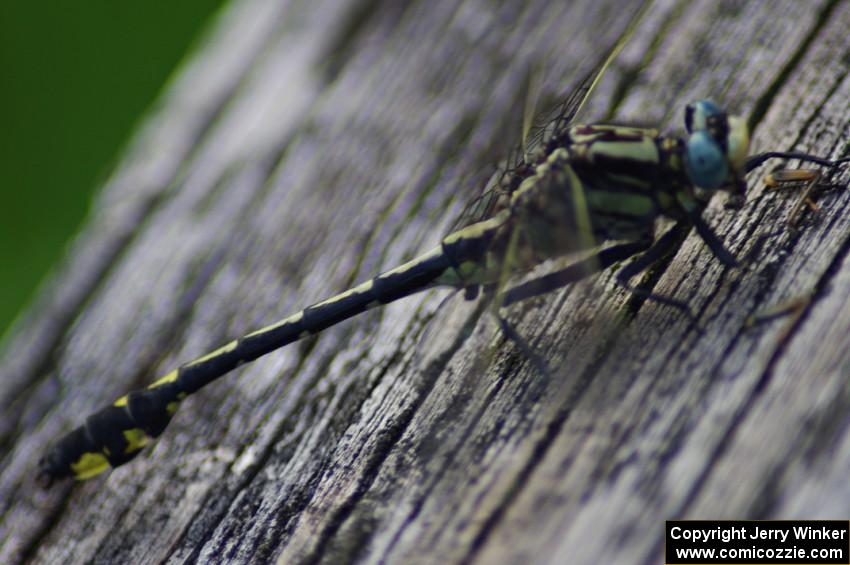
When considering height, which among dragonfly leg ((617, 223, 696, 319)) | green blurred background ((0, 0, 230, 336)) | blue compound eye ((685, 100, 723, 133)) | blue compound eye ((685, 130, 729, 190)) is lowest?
dragonfly leg ((617, 223, 696, 319))

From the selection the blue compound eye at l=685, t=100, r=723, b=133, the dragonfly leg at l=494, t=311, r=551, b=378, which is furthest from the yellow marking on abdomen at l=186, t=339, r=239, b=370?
the blue compound eye at l=685, t=100, r=723, b=133

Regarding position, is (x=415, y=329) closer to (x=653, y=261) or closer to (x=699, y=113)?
(x=653, y=261)

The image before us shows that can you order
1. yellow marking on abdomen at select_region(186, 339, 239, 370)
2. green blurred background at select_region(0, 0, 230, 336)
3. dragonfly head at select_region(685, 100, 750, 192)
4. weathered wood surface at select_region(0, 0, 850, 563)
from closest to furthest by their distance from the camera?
weathered wood surface at select_region(0, 0, 850, 563) < dragonfly head at select_region(685, 100, 750, 192) < yellow marking on abdomen at select_region(186, 339, 239, 370) < green blurred background at select_region(0, 0, 230, 336)

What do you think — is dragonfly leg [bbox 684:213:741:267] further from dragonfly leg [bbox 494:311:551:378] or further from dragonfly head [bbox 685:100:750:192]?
dragonfly leg [bbox 494:311:551:378]

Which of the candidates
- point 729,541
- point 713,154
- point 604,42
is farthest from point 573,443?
point 604,42

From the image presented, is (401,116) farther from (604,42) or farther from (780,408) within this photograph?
(780,408)
